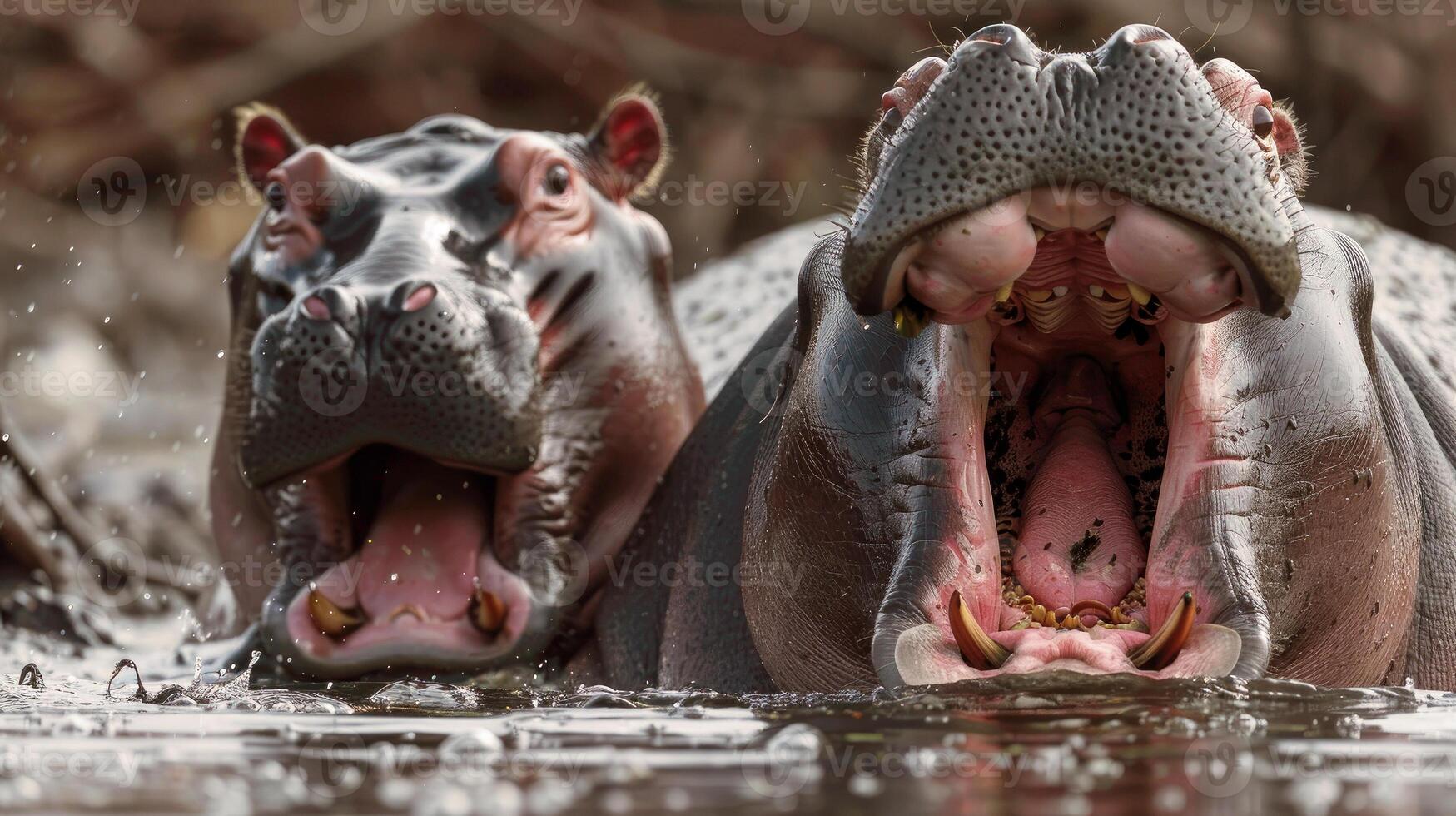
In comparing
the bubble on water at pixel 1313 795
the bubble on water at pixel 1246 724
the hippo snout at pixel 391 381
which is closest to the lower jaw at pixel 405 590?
the hippo snout at pixel 391 381

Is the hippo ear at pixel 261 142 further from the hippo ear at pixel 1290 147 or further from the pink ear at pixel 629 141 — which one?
the hippo ear at pixel 1290 147

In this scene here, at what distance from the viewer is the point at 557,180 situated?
14.9ft

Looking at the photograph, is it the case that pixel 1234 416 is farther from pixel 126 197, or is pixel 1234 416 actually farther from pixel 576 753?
pixel 126 197

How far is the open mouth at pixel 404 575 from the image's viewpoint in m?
4.18

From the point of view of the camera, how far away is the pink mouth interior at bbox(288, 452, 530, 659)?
13.8 feet

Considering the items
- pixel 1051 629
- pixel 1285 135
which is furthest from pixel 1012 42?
pixel 1051 629

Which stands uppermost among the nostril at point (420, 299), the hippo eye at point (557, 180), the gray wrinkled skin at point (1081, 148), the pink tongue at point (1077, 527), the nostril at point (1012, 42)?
the nostril at point (1012, 42)

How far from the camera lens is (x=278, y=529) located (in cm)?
443

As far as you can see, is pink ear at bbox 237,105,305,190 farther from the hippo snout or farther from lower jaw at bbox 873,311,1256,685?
lower jaw at bbox 873,311,1256,685

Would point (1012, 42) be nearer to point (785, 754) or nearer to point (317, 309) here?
point (785, 754)

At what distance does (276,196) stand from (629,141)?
2.82 feet

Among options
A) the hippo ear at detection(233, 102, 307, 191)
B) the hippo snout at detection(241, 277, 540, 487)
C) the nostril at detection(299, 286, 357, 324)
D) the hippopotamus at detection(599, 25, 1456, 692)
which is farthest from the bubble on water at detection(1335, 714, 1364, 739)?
the hippo ear at detection(233, 102, 307, 191)

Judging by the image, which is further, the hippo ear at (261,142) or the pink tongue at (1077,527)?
the hippo ear at (261,142)

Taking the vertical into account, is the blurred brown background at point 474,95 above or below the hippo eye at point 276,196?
below
